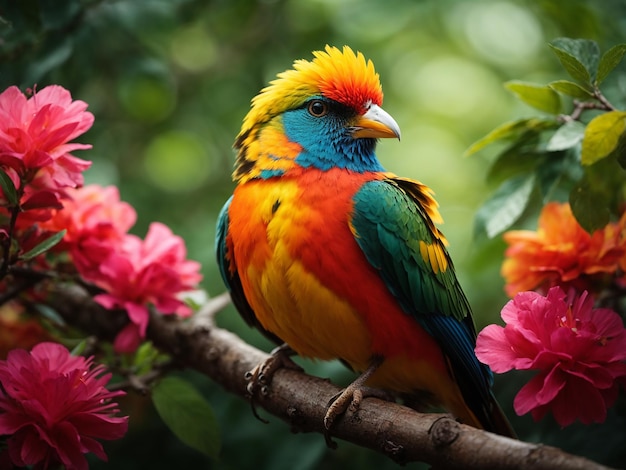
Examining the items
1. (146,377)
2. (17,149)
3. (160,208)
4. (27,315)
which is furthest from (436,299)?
(160,208)

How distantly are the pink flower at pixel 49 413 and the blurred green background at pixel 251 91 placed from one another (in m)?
1.25

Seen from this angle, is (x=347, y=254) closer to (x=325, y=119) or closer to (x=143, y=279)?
(x=325, y=119)

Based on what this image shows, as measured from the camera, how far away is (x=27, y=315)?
128 inches

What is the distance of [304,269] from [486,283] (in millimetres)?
2019

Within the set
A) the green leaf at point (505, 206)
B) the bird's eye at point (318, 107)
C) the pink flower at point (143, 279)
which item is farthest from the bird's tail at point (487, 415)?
the bird's eye at point (318, 107)

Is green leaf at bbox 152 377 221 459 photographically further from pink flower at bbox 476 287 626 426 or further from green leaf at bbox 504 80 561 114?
green leaf at bbox 504 80 561 114

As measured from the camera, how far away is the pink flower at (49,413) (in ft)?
7.41

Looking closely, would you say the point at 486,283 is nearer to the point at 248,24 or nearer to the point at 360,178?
the point at 360,178

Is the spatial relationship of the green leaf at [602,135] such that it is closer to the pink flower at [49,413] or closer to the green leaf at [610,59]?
the green leaf at [610,59]

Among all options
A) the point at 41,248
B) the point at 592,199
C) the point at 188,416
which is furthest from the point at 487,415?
the point at 41,248

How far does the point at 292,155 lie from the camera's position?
116 inches

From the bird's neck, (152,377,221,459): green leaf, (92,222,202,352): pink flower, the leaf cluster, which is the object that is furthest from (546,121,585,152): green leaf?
(152,377,221,459): green leaf

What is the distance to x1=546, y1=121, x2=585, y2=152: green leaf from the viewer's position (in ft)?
7.77

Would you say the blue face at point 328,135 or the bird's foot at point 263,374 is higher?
the blue face at point 328,135
